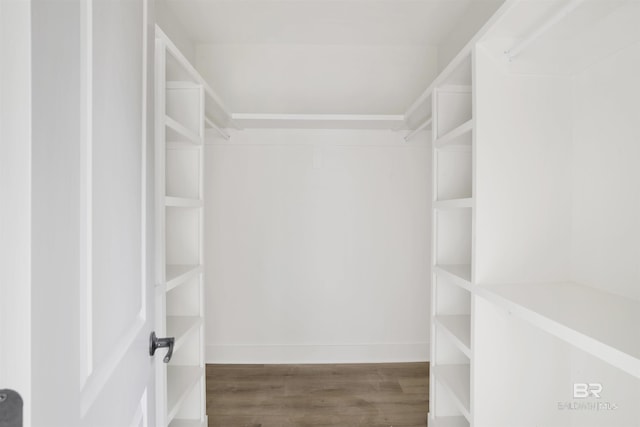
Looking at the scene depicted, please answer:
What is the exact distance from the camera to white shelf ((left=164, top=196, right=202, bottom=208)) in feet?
4.80

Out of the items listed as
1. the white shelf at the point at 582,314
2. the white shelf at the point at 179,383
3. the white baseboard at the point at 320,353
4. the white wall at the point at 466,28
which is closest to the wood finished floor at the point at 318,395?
the white baseboard at the point at 320,353

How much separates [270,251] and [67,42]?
8.32 ft

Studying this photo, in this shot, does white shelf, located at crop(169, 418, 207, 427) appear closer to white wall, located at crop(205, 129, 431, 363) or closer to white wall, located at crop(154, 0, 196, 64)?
white wall, located at crop(205, 129, 431, 363)

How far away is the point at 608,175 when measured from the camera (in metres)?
1.28

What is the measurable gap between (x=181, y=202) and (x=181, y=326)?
654 mm

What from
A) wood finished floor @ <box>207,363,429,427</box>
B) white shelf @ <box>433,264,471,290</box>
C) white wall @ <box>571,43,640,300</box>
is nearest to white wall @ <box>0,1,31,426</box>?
white shelf @ <box>433,264,471,290</box>

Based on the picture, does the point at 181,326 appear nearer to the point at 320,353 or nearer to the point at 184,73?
the point at 184,73

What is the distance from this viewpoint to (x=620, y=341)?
85cm

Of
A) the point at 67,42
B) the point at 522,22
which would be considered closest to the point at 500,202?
the point at 522,22

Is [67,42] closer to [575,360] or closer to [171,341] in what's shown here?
[171,341]

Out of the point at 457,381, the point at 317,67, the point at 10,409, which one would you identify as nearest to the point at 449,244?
the point at 457,381

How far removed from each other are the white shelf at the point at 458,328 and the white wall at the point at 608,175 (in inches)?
20.6

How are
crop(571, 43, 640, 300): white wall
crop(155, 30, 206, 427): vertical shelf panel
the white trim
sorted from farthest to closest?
crop(155, 30, 206, 427): vertical shelf panel, crop(571, 43, 640, 300): white wall, the white trim
